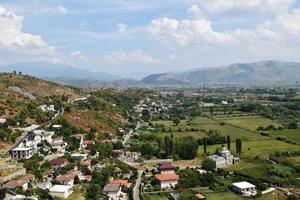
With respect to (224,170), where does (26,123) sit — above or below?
above

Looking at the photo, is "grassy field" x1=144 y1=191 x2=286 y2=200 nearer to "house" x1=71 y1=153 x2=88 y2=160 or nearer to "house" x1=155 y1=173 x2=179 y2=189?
"house" x1=155 y1=173 x2=179 y2=189

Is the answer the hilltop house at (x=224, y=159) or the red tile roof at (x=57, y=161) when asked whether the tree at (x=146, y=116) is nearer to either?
the hilltop house at (x=224, y=159)

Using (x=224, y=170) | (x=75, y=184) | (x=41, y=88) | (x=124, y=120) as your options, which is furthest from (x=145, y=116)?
(x=75, y=184)

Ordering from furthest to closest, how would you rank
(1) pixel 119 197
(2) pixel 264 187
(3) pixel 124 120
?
(3) pixel 124 120, (2) pixel 264 187, (1) pixel 119 197

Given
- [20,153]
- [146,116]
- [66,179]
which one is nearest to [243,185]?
[66,179]

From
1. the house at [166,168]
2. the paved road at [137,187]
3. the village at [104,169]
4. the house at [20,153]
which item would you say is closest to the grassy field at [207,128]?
the village at [104,169]

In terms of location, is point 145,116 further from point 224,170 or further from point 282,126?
point 224,170

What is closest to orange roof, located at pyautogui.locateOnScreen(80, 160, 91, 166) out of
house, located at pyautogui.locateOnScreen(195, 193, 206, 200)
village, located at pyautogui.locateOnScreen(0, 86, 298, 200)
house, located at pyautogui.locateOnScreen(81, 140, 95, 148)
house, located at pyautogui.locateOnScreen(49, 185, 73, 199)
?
village, located at pyautogui.locateOnScreen(0, 86, 298, 200)
